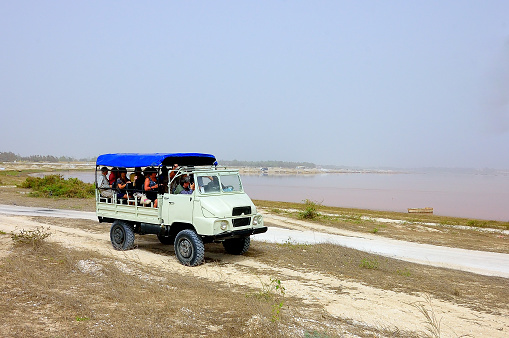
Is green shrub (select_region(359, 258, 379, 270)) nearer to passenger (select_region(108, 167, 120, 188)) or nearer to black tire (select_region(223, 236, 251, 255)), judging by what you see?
black tire (select_region(223, 236, 251, 255))

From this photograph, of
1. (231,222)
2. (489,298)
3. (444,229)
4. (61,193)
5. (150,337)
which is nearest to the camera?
(150,337)

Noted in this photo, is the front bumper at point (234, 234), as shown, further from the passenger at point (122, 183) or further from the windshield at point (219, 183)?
the passenger at point (122, 183)

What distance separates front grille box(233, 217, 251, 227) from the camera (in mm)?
11766

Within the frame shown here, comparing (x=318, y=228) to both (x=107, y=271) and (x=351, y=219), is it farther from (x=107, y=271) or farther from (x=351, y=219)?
(x=107, y=271)

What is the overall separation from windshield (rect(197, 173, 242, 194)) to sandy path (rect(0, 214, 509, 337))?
2.08 m

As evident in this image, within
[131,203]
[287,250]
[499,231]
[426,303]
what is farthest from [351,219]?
[426,303]

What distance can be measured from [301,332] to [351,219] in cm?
2165

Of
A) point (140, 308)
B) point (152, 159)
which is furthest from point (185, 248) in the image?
point (140, 308)

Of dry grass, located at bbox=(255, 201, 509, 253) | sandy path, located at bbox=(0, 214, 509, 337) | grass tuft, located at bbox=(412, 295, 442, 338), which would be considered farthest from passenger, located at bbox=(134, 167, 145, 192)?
dry grass, located at bbox=(255, 201, 509, 253)

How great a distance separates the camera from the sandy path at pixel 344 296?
24.7 feet

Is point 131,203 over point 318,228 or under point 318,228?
over

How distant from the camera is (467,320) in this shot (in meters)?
7.81

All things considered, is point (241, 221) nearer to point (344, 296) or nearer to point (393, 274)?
point (344, 296)

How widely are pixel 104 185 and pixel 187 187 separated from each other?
11.6 ft
